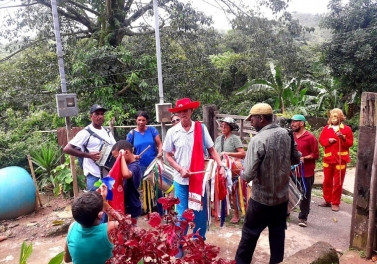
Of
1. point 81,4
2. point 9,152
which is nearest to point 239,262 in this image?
point 9,152

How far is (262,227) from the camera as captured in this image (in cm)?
294

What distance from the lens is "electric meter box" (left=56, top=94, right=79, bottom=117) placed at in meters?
4.61

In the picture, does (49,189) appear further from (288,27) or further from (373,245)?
(288,27)

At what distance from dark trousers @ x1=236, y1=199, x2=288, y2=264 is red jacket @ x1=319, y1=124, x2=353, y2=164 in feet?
7.88

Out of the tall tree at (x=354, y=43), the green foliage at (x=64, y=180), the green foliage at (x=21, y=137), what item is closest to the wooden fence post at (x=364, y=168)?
the green foliage at (x=64, y=180)

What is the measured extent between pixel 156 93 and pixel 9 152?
4.74 meters

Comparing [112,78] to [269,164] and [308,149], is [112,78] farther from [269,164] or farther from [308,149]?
[269,164]

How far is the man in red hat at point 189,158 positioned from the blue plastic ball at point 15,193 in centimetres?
318

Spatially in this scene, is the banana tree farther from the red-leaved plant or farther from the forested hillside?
the red-leaved plant

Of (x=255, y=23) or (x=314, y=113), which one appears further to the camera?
(x=314, y=113)

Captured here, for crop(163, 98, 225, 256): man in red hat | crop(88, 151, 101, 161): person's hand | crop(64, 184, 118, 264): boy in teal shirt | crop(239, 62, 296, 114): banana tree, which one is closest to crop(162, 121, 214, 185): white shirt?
crop(163, 98, 225, 256): man in red hat

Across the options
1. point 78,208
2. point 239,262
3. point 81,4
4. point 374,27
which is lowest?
point 239,262

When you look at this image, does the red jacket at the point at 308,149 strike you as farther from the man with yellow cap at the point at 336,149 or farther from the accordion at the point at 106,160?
the accordion at the point at 106,160

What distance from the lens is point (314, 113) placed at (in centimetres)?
1405
